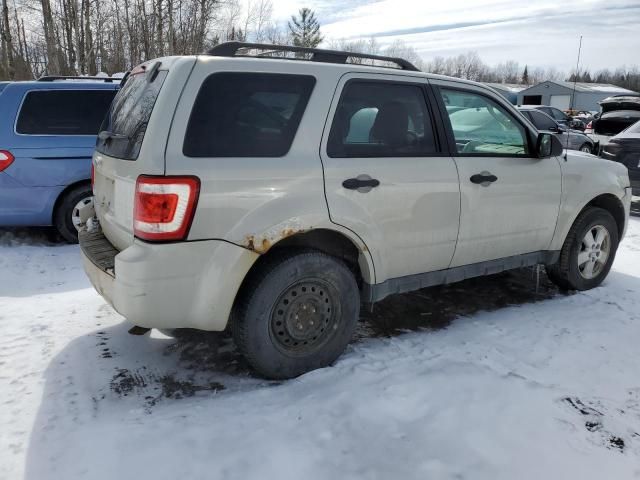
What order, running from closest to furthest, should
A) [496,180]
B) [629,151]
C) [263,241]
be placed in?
[263,241], [496,180], [629,151]

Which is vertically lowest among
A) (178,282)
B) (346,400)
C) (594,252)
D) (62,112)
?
(346,400)

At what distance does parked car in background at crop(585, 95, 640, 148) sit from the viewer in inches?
461

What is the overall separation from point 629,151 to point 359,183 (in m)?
7.87

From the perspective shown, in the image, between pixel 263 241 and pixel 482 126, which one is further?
pixel 482 126

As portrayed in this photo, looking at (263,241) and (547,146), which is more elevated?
(547,146)

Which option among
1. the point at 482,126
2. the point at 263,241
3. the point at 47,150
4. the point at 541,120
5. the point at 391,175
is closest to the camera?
the point at 263,241

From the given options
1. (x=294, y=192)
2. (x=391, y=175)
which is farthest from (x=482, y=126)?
(x=294, y=192)

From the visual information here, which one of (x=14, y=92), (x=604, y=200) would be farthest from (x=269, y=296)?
(x=14, y=92)

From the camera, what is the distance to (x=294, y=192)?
2957mm

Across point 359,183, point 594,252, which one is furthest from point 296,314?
point 594,252

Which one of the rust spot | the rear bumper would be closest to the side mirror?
the rust spot

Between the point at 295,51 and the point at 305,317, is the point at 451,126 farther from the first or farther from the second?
the point at 305,317

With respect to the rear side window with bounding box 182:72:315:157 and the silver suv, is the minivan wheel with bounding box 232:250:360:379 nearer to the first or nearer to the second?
the silver suv

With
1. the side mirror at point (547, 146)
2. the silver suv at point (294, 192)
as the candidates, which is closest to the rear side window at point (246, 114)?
the silver suv at point (294, 192)
